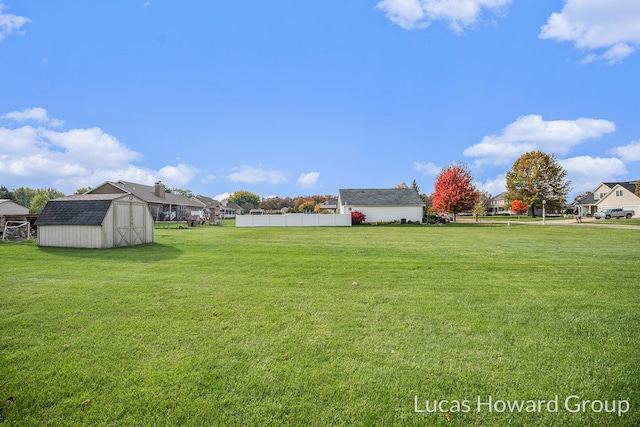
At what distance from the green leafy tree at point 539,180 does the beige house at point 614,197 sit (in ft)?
16.0

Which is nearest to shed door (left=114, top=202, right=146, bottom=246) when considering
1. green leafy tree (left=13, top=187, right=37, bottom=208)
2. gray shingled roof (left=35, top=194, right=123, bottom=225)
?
gray shingled roof (left=35, top=194, right=123, bottom=225)

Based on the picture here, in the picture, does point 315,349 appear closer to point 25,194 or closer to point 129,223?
point 129,223

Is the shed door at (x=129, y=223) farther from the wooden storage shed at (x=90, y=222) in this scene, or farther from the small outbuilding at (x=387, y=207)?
the small outbuilding at (x=387, y=207)

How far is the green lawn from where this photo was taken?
282 centimetres

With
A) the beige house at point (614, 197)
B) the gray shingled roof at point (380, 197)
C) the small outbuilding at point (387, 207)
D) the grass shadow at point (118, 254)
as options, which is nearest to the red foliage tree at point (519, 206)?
the beige house at point (614, 197)

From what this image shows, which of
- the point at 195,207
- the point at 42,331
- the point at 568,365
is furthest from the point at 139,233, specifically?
the point at 195,207

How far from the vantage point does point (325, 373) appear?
3.29m

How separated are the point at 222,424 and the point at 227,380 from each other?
59 centimetres

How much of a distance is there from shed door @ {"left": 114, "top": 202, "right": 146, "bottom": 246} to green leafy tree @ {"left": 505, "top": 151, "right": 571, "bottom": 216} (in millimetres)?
62087

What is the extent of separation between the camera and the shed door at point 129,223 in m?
15.0

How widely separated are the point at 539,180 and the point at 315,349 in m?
65.8

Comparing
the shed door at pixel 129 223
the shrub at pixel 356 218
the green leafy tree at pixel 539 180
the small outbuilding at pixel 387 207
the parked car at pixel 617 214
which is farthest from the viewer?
the green leafy tree at pixel 539 180

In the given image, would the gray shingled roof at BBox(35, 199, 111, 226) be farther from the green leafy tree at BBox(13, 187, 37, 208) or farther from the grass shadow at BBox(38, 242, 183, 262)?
the green leafy tree at BBox(13, 187, 37, 208)

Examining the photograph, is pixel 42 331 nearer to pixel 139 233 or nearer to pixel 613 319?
pixel 613 319
